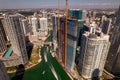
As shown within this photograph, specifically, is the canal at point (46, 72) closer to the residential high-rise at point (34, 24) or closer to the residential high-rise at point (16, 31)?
the residential high-rise at point (16, 31)

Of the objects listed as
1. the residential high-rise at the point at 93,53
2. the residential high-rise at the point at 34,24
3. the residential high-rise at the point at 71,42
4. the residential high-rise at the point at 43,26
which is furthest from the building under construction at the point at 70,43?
the residential high-rise at the point at 34,24

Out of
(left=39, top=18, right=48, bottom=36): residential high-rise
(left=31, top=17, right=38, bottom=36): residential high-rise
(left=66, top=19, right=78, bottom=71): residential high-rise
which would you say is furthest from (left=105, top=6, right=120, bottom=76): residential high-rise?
(left=31, top=17, right=38, bottom=36): residential high-rise

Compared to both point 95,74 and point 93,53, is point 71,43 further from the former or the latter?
A: point 95,74

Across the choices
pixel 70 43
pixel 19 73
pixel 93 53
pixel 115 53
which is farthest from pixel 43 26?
pixel 115 53

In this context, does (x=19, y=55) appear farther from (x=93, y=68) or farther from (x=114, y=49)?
(x=114, y=49)

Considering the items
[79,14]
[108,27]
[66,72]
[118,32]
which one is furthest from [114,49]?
[79,14]

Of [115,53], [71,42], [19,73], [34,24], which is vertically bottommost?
[19,73]
